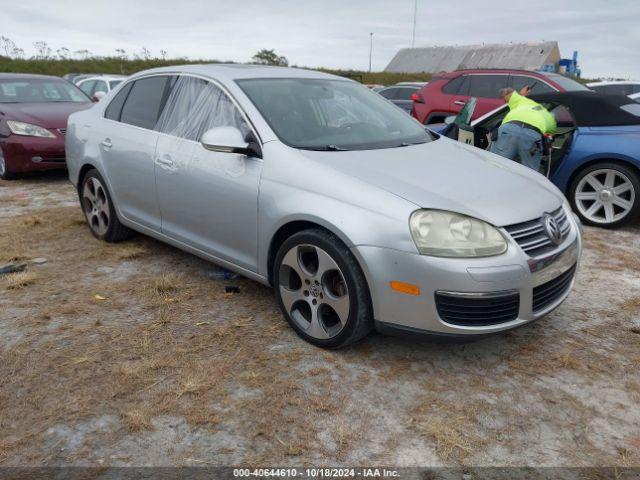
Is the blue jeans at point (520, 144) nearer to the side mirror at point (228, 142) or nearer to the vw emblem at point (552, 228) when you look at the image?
the vw emblem at point (552, 228)

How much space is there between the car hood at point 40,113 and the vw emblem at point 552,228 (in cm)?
675

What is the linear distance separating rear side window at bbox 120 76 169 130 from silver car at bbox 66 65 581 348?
2 cm

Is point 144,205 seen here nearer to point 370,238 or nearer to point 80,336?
point 80,336

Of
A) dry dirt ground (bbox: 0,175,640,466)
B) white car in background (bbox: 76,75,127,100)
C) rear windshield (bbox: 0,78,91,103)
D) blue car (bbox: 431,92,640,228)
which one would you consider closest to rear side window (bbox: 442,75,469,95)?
blue car (bbox: 431,92,640,228)

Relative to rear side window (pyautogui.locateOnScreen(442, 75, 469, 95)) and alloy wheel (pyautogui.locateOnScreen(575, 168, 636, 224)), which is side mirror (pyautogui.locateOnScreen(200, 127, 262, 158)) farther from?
rear side window (pyautogui.locateOnScreen(442, 75, 469, 95))

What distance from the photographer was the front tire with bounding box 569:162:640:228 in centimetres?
568

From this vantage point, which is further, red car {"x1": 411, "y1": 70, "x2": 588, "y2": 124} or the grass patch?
red car {"x1": 411, "y1": 70, "x2": 588, "y2": 124}

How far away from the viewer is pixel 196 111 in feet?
13.0

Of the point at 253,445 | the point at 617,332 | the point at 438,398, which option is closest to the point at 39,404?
the point at 253,445

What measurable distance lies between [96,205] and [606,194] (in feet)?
16.7

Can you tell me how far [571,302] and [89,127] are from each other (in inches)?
165

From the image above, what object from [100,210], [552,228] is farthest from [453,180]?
[100,210]

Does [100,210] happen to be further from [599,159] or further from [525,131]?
[599,159]

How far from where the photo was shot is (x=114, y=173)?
179 inches
